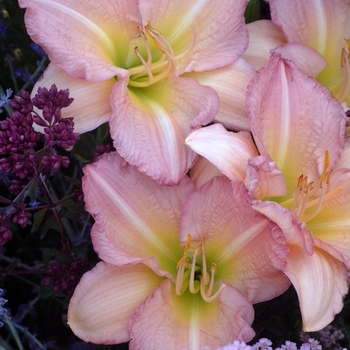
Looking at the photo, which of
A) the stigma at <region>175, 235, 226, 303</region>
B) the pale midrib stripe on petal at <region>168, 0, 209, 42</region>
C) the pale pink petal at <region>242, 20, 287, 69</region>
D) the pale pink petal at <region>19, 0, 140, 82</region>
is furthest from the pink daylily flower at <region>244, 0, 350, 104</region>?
the stigma at <region>175, 235, 226, 303</region>

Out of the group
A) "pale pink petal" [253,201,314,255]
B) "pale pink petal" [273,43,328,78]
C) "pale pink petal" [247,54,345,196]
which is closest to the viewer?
"pale pink petal" [253,201,314,255]

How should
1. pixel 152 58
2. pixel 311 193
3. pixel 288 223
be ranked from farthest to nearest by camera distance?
pixel 152 58 < pixel 311 193 < pixel 288 223

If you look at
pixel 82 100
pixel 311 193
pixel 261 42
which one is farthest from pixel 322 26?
pixel 82 100

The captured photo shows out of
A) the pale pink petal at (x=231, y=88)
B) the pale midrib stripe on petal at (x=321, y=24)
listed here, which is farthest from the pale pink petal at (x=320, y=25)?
the pale pink petal at (x=231, y=88)

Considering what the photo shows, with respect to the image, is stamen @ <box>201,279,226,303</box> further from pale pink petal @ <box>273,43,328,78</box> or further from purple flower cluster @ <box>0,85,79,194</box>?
pale pink petal @ <box>273,43,328,78</box>

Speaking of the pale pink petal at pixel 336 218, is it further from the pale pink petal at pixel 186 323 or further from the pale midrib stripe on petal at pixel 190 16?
the pale midrib stripe on petal at pixel 190 16

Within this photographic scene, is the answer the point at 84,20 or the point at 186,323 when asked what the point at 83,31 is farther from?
the point at 186,323
